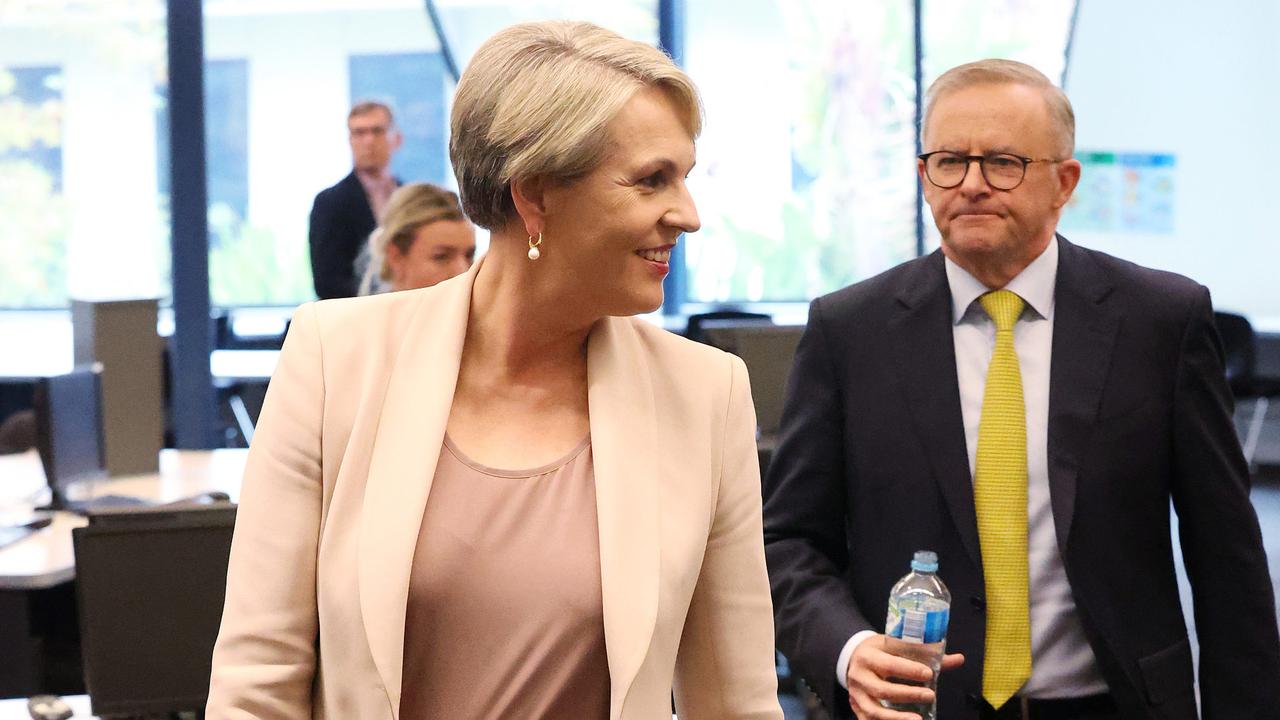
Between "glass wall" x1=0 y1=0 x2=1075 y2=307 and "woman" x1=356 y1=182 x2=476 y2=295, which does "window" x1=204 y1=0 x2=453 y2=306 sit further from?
"woman" x1=356 y1=182 x2=476 y2=295

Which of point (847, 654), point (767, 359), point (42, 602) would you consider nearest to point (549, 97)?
point (847, 654)

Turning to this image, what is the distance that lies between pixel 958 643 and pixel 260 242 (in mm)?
Answer: 7994

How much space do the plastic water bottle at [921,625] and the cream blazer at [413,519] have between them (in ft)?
1.30

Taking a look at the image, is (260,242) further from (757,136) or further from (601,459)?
(601,459)

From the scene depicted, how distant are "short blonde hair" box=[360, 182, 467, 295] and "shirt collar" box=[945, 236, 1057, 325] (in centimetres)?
226

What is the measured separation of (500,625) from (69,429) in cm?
373

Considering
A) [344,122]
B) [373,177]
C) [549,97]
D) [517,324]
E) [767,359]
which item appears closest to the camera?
[549,97]

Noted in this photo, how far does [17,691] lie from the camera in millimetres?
4027

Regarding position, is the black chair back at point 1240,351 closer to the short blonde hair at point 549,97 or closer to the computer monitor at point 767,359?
the computer monitor at point 767,359

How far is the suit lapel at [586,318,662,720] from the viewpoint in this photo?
1576 millimetres

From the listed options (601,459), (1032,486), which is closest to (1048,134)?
(1032,486)

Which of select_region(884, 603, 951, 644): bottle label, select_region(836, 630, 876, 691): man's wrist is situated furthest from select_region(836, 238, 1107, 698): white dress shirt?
select_region(884, 603, 951, 644): bottle label

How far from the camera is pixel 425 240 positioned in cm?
439

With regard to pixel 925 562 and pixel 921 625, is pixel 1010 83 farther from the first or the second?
pixel 921 625
